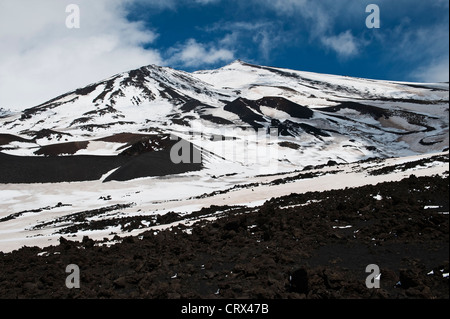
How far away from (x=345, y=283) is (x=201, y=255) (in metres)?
4.09

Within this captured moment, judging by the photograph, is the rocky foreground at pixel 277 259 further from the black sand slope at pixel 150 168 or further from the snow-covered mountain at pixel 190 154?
the black sand slope at pixel 150 168

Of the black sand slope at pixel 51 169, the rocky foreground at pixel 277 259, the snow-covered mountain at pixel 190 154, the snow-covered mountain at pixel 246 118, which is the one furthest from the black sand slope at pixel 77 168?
the rocky foreground at pixel 277 259

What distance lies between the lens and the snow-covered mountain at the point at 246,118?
223 ft

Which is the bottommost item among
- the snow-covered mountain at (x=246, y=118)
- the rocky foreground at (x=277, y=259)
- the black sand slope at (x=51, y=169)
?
the rocky foreground at (x=277, y=259)

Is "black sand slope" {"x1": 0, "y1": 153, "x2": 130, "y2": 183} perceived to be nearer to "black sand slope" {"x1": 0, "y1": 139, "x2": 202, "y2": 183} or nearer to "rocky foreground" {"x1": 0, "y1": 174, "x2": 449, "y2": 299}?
"black sand slope" {"x1": 0, "y1": 139, "x2": 202, "y2": 183}

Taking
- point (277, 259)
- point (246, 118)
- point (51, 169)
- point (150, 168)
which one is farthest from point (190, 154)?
point (277, 259)

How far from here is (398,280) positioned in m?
5.38

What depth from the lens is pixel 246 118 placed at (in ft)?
318

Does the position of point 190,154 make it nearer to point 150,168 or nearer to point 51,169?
point 150,168

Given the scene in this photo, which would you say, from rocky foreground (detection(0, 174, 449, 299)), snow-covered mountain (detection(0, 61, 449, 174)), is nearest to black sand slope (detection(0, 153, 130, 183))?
snow-covered mountain (detection(0, 61, 449, 174))

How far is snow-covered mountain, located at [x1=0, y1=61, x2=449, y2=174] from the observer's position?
223ft

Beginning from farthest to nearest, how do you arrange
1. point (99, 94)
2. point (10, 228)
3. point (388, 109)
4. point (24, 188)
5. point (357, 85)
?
point (357, 85) → point (99, 94) → point (388, 109) → point (24, 188) → point (10, 228)

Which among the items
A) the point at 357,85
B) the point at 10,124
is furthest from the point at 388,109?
the point at 10,124
